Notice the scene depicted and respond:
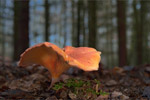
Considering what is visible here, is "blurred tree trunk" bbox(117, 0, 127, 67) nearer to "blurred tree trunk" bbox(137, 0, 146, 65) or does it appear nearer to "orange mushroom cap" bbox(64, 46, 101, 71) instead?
"blurred tree trunk" bbox(137, 0, 146, 65)

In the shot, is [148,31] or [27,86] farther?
[148,31]

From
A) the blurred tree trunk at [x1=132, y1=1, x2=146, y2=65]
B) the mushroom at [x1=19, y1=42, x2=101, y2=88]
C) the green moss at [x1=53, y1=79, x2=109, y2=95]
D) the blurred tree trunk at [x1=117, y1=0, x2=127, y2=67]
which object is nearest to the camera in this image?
the mushroom at [x1=19, y1=42, x2=101, y2=88]

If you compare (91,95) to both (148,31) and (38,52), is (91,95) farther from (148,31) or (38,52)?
(148,31)

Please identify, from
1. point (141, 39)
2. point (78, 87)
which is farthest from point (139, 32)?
point (78, 87)

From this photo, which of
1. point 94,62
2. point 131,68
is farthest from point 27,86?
point 131,68

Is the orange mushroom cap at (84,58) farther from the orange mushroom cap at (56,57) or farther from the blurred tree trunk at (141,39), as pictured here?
the blurred tree trunk at (141,39)

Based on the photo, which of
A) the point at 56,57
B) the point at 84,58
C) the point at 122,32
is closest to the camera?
the point at 84,58

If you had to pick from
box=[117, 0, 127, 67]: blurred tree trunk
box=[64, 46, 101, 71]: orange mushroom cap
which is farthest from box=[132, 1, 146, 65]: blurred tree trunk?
box=[64, 46, 101, 71]: orange mushroom cap

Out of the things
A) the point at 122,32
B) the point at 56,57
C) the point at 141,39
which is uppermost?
the point at 122,32

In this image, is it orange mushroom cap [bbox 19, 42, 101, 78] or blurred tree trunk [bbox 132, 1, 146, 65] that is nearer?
orange mushroom cap [bbox 19, 42, 101, 78]

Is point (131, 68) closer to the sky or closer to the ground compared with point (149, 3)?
closer to the ground

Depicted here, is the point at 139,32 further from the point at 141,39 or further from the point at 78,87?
the point at 78,87
